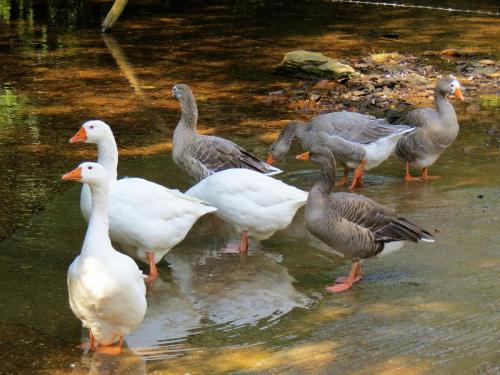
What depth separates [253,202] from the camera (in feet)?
24.1

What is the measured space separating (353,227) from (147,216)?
5.30 feet

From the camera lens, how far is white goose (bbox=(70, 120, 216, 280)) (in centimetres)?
675

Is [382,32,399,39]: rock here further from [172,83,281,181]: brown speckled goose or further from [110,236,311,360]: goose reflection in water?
[110,236,311,360]: goose reflection in water

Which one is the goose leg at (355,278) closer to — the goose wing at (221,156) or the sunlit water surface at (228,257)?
the sunlit water surface at (228,257)

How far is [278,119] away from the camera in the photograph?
1155 cm

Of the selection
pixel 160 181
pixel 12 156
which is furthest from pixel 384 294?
pixel 12 156

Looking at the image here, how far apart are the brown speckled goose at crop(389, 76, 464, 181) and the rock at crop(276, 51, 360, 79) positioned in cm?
389

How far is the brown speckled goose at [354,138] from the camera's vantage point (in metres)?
9.10

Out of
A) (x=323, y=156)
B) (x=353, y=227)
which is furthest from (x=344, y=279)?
(x=323, y=156)

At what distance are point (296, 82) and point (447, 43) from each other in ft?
13.2

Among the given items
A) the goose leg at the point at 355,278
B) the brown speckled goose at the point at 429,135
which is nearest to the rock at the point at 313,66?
the brown speckled goose at the point at 429,135

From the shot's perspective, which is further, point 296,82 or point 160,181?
point 296,82

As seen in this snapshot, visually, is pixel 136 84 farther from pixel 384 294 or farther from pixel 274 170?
pixel 384 294

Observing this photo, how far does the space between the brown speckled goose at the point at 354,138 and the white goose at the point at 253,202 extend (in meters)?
1.83
